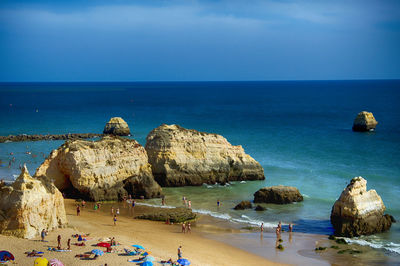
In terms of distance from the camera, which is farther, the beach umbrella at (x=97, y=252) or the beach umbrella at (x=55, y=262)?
the beach umbrella at (x=97, y=252)

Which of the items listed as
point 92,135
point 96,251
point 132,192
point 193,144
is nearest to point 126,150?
point 132,192

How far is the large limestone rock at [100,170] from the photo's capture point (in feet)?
142

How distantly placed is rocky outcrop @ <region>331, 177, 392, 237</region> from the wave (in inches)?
27.4

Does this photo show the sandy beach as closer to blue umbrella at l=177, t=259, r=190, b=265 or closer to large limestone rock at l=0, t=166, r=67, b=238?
large limestone rock at l=0, t=166, r=67, b=238

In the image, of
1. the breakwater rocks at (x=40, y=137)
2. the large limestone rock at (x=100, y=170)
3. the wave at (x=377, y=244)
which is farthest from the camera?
the breakwater rocks at (x=40, y=137)

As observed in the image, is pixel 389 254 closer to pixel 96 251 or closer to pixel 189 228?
pixel 189 228

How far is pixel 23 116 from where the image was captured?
12988 cm

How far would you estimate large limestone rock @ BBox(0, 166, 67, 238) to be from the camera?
30.2m

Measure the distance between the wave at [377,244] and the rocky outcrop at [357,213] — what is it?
696 mm

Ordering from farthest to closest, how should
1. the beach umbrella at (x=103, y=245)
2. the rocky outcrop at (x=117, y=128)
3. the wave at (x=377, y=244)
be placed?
the rocky outcrop at (x=117, y=128) < the wave at (x=377, y=244) < the beach umbrella at (x=103, y=245)

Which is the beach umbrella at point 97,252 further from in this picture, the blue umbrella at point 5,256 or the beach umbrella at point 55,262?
the blue umbrella at point 5,256

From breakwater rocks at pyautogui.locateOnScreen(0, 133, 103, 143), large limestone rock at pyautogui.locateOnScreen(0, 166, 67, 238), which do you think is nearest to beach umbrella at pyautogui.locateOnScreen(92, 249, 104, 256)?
large limestone rock at pyautogui.locateOnScreen(0, 166, 67, 238)

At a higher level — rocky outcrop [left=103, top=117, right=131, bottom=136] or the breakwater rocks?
rocky outcrop [left=103, top=117, right=131, bottom=136]

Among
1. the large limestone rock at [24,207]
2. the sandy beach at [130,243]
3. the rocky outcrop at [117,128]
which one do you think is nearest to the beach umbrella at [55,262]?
the sandy beach at [130,243]
